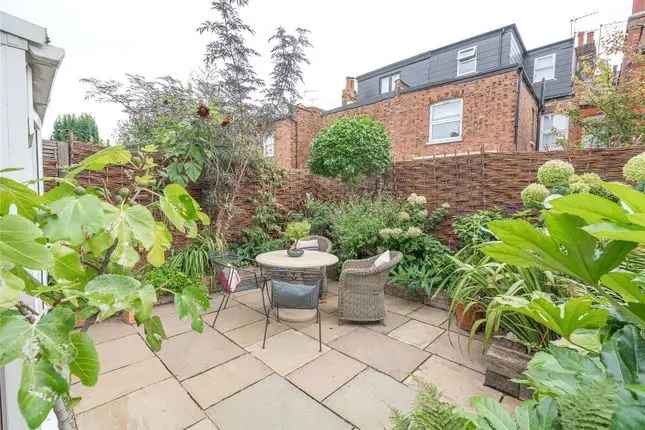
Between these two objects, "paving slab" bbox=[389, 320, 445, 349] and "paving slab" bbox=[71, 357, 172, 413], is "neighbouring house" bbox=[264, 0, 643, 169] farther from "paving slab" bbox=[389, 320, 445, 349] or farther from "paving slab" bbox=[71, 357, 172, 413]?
"paving slab" bbox=[71, 357, 172, 413]

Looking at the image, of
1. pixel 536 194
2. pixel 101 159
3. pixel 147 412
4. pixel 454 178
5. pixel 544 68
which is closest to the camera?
pixel 101 159

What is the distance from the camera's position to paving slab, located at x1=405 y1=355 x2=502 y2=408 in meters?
2.02

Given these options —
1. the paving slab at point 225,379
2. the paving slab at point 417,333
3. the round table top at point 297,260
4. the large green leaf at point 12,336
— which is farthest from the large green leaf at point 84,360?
the paving slab at point 417,333

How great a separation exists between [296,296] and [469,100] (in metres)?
8.38

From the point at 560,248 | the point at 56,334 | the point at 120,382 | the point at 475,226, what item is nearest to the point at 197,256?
the point at 120,382

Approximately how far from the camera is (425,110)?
9109 mm

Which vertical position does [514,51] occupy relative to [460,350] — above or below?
above

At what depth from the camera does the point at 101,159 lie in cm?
87

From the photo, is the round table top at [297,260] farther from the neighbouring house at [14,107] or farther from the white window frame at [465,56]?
the white window frame at [465,56]

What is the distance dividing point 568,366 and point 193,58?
213 inches

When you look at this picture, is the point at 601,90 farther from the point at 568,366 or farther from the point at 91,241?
the point at 91,241

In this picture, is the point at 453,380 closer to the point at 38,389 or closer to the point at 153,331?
the point at 153,331

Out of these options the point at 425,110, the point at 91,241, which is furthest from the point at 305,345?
the point at 425,110

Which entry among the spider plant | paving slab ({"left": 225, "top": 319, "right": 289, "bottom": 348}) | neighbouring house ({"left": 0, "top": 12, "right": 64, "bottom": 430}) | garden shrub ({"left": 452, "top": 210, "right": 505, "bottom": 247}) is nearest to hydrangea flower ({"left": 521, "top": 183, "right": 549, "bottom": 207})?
garden shrub ({"left": 452, "top": 210, "right": 505, "bottom": 247})
